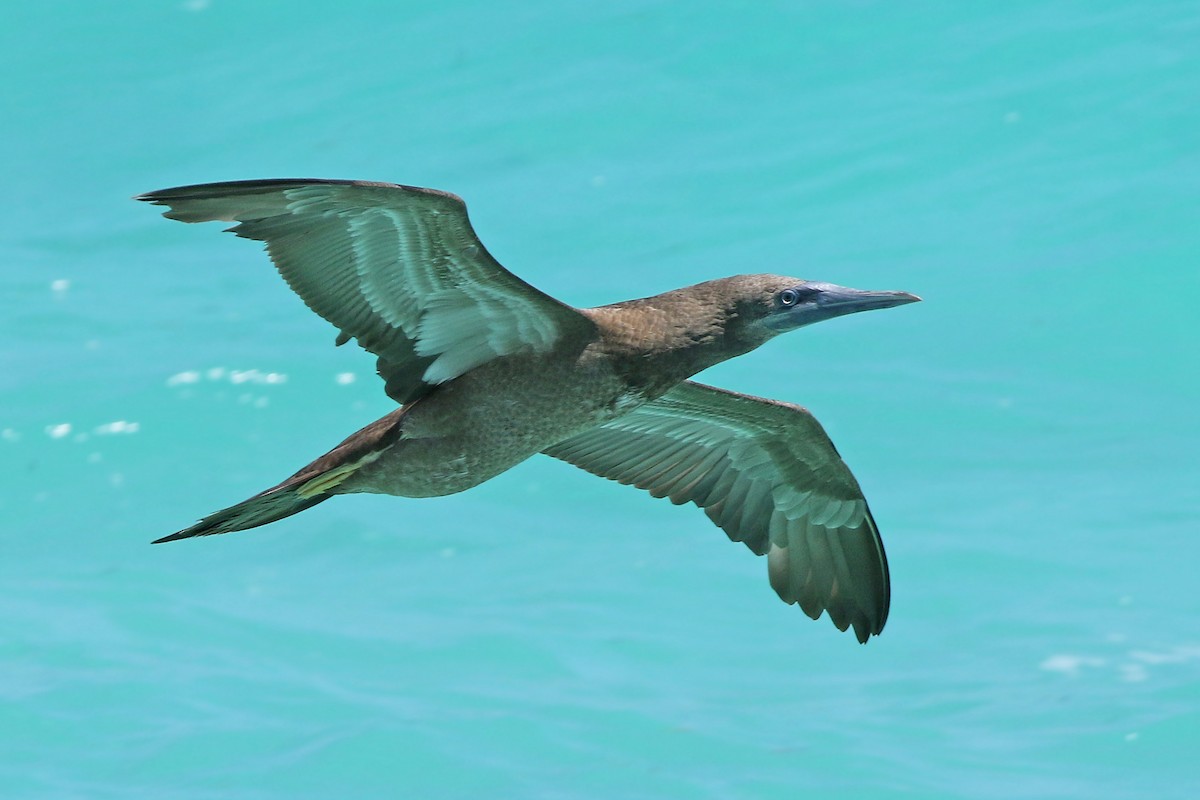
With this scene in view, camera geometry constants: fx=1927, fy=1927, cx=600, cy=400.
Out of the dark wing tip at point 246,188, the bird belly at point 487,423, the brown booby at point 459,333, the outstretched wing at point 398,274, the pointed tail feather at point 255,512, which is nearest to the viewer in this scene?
the dark wing tip at point 246,188

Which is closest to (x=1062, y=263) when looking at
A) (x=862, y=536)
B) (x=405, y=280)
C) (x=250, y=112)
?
(x=862, y=536)

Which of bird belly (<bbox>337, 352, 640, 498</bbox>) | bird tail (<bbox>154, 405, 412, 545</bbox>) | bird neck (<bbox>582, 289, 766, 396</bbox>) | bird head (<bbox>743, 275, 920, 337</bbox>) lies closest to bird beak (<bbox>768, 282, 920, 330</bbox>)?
bird head (<bbox>743, 275, 920, 337</bbox>)

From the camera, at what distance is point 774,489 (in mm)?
7145

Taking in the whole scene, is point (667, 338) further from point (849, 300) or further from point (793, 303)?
point (849, 300)

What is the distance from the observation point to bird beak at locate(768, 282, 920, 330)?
5758mm

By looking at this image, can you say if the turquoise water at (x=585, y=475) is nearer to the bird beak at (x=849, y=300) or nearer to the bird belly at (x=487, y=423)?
the bird belly at (x=487, y=423)

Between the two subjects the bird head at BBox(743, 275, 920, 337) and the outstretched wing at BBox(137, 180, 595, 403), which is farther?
the bird head at BBox(743, 275, 920, 337)

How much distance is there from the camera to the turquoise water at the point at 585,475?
317 inches

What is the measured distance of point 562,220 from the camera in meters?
11.2

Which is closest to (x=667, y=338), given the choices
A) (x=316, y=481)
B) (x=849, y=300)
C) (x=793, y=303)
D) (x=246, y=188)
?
(x=793, y=303)

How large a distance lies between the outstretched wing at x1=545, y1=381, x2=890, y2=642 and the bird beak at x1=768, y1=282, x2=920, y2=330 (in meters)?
1.17

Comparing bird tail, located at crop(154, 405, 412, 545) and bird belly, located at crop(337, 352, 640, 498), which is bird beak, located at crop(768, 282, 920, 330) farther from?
bird tail, located at crop(154, 405, 412, 545)

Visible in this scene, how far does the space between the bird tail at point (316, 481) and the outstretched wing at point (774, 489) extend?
1.28m

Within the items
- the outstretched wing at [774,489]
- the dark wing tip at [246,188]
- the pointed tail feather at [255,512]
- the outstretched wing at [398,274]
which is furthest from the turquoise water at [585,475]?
the dark wing tip at [246,188]
